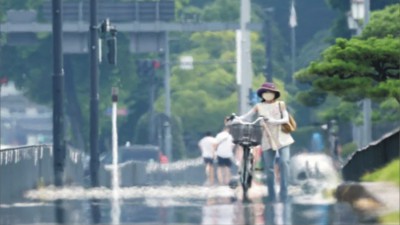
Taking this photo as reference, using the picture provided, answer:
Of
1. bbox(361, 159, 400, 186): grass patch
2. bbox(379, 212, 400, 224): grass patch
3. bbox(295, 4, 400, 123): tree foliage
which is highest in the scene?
bbox(295, 4, 400, 123): tree foliage

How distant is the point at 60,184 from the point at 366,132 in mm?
16396

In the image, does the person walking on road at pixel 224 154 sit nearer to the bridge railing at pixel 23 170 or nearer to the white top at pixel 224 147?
the white top at pixel 224 147

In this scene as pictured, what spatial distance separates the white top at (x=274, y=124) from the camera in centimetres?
2552

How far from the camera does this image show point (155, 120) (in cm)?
9838

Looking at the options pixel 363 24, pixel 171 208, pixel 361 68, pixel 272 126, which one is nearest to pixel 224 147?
pixel 363 24

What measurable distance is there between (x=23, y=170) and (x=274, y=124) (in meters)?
7.25

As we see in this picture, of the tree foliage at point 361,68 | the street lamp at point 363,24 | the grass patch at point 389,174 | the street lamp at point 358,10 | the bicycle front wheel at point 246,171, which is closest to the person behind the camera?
the grass patch at point 389,174

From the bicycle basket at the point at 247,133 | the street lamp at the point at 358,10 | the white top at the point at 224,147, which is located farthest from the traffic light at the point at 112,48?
the bicycle basket at the point at 247,133

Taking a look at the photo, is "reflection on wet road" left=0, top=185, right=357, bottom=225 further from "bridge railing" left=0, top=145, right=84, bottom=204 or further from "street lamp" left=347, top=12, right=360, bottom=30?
"street lamp" left=347, top=12, right=360, bottom=30

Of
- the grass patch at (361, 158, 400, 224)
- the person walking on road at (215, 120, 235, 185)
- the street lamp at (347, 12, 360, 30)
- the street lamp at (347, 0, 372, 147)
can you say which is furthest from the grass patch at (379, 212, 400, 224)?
the street lamp at (347, 12, 360, 30)

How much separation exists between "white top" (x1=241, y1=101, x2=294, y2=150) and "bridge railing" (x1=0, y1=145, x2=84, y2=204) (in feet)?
12.3

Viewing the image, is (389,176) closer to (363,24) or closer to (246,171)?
(246,171)

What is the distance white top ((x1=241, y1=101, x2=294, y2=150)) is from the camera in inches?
1005

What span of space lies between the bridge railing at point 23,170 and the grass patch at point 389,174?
17.3ft
